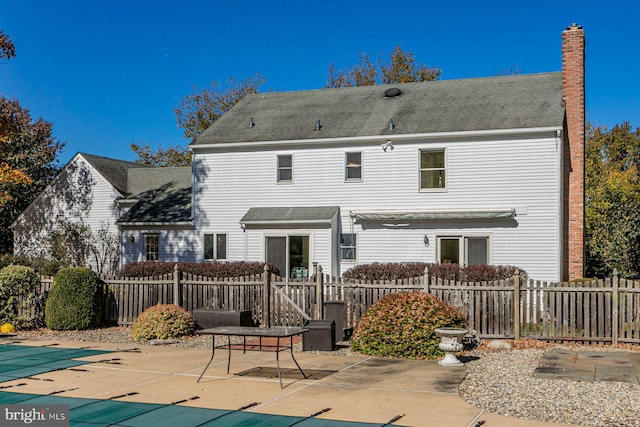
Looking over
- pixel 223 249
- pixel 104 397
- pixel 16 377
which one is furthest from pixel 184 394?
pixel 223 249

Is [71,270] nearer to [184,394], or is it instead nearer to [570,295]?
[184,394]

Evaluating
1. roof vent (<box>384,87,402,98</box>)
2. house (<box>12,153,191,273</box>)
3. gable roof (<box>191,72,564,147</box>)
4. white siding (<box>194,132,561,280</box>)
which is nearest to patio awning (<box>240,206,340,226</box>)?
white siding (<box>194,132,561,280</box>)

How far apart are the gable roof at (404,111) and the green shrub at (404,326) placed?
11.3 m

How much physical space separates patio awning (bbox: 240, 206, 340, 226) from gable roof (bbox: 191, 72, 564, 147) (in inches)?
103

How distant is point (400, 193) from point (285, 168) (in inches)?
177

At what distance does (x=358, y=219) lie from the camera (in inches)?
998

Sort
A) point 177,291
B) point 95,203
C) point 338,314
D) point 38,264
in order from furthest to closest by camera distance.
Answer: point 95,203 < point 38,264 < point 177,291 < point 338,314

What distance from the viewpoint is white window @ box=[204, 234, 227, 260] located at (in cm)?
2758

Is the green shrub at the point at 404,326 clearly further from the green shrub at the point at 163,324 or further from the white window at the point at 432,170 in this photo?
the white window at the point at 432,170

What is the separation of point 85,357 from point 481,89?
61.6 feet

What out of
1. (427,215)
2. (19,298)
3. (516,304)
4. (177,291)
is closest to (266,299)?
(177,291)

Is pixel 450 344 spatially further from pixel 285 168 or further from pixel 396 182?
pixel 285 168

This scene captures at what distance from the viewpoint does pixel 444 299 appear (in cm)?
1641
